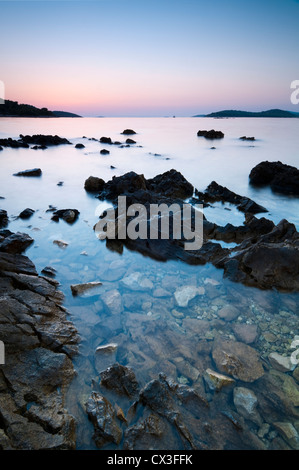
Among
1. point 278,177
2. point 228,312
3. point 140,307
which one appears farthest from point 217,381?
point 278,177

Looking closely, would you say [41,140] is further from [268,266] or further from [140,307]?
[268,266]

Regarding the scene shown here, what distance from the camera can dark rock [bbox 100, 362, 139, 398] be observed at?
313cm

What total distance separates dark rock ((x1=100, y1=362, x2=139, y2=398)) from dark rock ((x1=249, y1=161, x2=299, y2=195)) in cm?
1418

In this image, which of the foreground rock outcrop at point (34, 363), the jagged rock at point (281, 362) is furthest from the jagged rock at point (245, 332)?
the foreground rock outcrop at point (34, 363)

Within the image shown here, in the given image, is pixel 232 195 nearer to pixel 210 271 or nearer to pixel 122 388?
pixel 210 271

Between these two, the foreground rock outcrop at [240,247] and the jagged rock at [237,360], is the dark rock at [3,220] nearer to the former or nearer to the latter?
the foreground rock outcrop at [240,247]

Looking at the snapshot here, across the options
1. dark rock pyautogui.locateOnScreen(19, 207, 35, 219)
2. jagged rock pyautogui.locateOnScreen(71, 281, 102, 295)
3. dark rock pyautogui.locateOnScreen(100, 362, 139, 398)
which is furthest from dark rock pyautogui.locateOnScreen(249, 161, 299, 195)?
dark rock pyautogui.locateOnScreen(100, 362, 139, 398)

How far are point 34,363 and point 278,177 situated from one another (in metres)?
15.6

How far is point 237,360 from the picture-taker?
357 centimetres

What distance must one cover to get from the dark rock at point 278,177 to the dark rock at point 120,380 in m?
14.2

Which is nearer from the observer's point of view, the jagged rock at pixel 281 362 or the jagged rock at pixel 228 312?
the jagged rock at pixel 281 362

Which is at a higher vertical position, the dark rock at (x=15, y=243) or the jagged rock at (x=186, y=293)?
the dark rock at (x=15, y=243)

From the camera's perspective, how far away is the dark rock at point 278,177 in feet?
46.2
